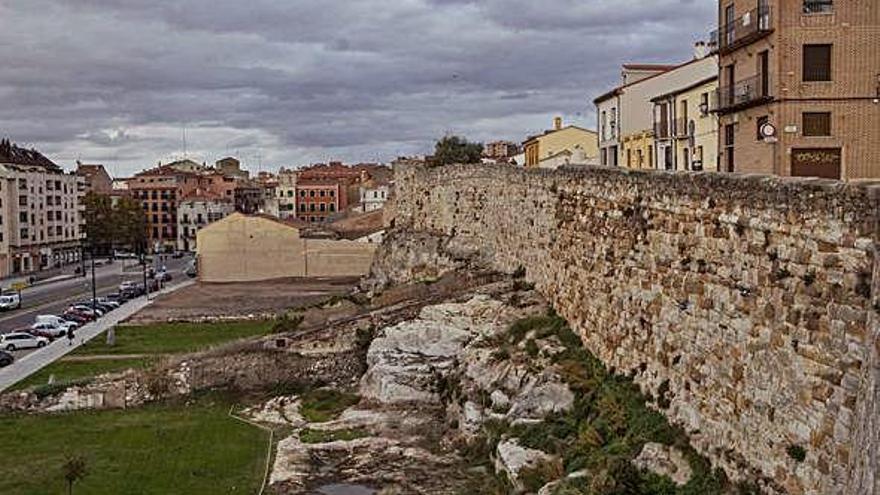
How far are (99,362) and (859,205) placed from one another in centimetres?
4170

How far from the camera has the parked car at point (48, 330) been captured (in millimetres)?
58000

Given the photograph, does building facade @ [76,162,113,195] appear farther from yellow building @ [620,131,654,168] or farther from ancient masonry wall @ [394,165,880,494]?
ancient masonry wall @ [394,165,880,494]

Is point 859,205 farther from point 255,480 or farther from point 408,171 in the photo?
point 408,171

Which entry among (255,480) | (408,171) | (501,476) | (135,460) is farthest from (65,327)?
(501,476)

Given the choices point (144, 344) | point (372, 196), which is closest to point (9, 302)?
point (144, 344)

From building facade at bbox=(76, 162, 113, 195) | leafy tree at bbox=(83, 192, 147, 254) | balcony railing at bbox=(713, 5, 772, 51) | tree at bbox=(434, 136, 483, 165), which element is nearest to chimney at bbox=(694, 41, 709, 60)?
balcony railing at bbox=(713, 5, 772, 51)

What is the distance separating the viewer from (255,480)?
28.4 metres

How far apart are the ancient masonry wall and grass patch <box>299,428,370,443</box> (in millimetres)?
7984

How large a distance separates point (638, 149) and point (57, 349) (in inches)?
1222

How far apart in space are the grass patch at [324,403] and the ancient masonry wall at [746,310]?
10.6 m

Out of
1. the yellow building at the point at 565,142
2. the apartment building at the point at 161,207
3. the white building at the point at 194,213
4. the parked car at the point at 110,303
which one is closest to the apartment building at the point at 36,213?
the white building at the point at 194,213

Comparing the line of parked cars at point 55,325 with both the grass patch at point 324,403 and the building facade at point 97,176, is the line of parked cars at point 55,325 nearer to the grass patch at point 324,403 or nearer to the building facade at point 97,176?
the grass patch at point 324,403

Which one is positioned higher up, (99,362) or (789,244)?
(789,244)

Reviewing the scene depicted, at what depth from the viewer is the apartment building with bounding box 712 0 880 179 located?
87.0 ft
